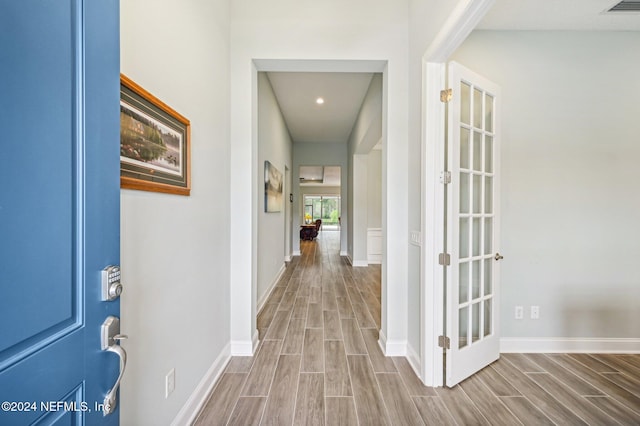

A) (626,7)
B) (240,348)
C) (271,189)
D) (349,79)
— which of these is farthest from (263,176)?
(626,7)

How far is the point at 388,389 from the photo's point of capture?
1.92 m

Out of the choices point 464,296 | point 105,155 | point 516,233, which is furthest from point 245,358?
point 516,233

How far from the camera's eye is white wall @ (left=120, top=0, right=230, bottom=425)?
1145mm

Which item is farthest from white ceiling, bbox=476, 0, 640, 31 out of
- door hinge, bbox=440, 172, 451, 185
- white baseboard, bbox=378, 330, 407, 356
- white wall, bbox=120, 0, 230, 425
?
white baseboard, bbox=378, 330, 407, 356

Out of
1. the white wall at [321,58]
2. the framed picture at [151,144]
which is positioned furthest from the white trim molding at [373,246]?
the framed picture at [151,144]

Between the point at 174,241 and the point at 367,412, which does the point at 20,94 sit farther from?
the point at 367,412

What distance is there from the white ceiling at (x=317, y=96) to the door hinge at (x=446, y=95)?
2.05 meters

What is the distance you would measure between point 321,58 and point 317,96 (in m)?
2.10

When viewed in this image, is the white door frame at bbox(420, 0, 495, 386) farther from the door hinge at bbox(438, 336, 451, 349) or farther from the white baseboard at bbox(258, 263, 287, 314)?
the white baseboard at bbox(258, 263, 287, 314)

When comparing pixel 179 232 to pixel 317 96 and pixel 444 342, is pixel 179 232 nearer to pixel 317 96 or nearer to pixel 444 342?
pixel 444 342

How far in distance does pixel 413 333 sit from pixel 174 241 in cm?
200

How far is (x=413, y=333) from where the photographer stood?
2234 mm

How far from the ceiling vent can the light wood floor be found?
300 centimetres

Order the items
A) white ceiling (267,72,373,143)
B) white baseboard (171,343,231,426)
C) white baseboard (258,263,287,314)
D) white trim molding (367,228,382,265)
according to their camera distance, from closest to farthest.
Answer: white baseboard (171,343,231,426) < white baseboard (258,263,287,314) < white ceiling (267,72,373,143) < white trim molding (367,228,382,265)
